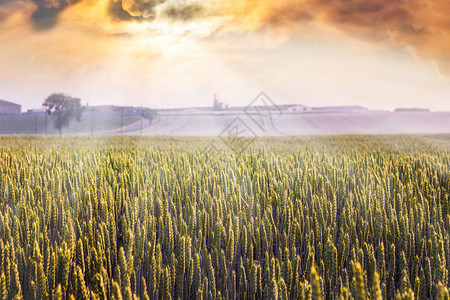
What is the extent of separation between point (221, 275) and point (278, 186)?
54.0 inches

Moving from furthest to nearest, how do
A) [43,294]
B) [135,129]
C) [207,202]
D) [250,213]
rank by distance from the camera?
1. [135,129]
2. [207,202]
3. [250,213]
4. [43,294]

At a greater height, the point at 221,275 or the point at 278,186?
the point at 278,186

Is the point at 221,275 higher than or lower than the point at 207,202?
lower

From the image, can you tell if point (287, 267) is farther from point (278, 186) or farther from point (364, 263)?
point (278, 186)

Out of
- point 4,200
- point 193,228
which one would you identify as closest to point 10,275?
point 193,228

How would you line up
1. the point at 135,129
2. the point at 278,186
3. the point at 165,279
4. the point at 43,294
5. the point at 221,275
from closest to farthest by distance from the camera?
1. the point at 43,294
2. the point at 165,279
3. the point at 221,275
4. the point at 278,186
5. the point at 135,129

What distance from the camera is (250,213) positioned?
2449 mm

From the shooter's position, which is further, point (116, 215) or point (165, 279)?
point (116, 215)

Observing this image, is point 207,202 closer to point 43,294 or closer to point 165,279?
point 165,279

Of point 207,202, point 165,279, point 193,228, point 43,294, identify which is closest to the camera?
point 43,294

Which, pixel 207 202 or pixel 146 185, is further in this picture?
pixel 146 185

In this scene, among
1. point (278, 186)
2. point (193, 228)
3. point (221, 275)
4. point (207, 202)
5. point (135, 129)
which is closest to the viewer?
point (221, 275)

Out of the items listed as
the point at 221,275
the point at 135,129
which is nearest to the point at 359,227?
the point at 221,275

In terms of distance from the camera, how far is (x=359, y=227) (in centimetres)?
245
